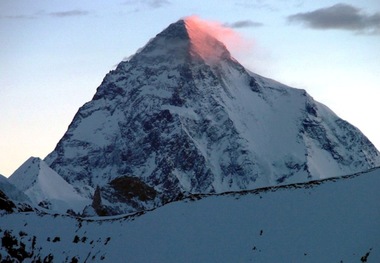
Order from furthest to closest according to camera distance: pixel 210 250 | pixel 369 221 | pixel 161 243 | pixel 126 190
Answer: pixel 126 190, pixel 161 243, pixel 210 250, pixel 369 221

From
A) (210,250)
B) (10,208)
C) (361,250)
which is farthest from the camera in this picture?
(10,208)

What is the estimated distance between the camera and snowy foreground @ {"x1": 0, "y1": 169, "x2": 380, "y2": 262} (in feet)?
150

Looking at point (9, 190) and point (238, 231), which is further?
point (9, 190)

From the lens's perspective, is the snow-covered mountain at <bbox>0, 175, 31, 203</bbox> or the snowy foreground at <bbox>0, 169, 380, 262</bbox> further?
the snow-covered mountain at <bbox>0, 175, 31, 203</bbox>

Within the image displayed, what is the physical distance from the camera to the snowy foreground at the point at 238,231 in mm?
45719

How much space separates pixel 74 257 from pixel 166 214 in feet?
24.8

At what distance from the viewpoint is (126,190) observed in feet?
539

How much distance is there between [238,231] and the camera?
2024 inches

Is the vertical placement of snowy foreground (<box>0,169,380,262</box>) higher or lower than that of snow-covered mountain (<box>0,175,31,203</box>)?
higher

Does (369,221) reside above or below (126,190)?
above

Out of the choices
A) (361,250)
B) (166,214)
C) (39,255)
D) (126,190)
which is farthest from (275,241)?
(126,190)

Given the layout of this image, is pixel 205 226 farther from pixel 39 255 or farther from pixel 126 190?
pixel 126 190

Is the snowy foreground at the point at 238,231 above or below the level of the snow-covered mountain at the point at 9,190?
above

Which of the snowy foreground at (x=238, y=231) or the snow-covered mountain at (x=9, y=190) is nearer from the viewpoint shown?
the snowy foreground at (x=238, y=231)
